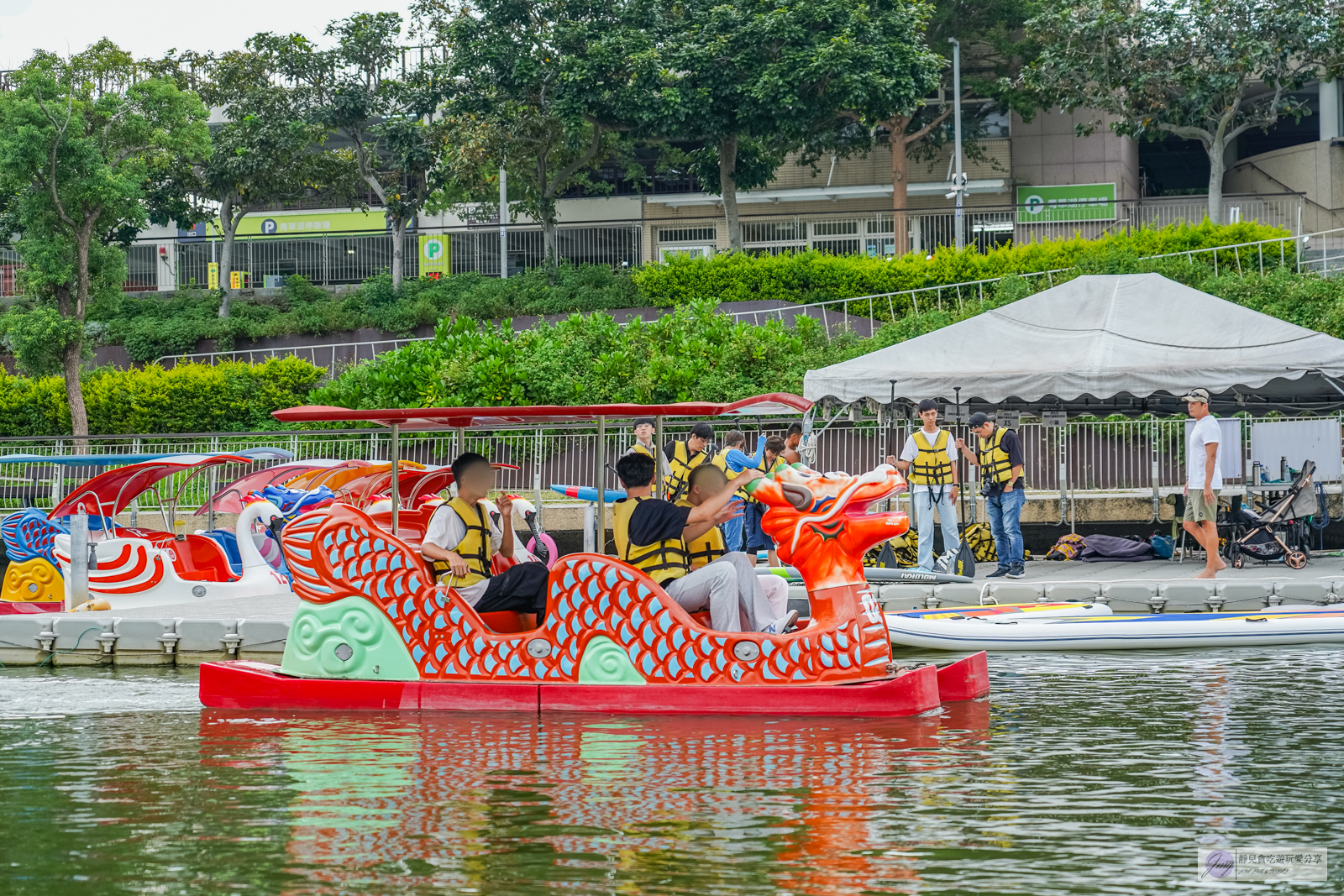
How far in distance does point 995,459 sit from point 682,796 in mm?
9431

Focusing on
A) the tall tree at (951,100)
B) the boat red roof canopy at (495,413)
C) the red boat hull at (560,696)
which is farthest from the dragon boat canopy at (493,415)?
the tall tree at (951,100)

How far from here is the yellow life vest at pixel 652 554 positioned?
912 cm

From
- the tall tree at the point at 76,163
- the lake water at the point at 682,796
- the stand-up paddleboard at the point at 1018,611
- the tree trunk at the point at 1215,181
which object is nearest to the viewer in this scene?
the lake water at the point at 682,796

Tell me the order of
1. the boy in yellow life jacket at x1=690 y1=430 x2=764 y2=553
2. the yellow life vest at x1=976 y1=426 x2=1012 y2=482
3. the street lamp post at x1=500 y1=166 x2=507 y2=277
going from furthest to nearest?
the street lamp post at x1=500 y1=166 x2=507 y2=277 → the yellow life vest at x1=976 y1=426 x2=1012 y2=482 → the boy in yellow life jacket at x1=690 y1=430 x2=764 y2=553

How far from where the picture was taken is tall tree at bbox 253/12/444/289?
3888 centimetres

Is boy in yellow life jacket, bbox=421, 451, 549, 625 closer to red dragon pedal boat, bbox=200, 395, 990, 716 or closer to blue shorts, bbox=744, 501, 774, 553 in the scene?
red dragon pedal boat, bbox=200, 395, 990, 716

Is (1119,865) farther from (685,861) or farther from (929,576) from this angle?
(929,576)

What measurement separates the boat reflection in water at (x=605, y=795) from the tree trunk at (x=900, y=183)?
95.3ft

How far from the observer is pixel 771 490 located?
356 inches

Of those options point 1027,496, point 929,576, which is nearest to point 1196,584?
point 929,576

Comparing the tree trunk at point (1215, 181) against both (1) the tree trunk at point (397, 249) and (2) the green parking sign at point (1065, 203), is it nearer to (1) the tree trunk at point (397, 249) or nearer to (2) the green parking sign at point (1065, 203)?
(2) the green parking sign at point (1065, 203)

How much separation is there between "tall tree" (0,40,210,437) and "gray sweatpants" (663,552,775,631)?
22.0 meters

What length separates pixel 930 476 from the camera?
1577 cm

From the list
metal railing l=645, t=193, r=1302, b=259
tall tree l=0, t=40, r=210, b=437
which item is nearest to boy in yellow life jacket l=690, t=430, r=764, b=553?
tall tree l=0, t=40, r=210, b=437
